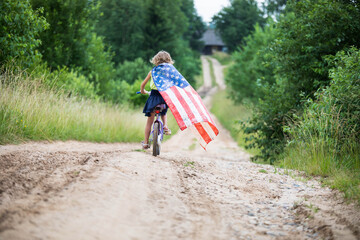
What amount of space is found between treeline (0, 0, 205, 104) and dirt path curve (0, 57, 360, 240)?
17.5 feet

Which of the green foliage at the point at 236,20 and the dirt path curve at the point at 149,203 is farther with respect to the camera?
the green foliage at the point at 236,20

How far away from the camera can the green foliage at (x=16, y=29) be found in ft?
31.7

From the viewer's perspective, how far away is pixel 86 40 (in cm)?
1716

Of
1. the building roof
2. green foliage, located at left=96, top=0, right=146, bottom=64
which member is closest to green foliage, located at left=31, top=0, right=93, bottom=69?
green foliage, located at left=96, top=0, right=146, bottom=64

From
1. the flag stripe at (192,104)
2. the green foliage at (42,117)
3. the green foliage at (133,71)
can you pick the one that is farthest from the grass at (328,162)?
the green foliage at (133,71)

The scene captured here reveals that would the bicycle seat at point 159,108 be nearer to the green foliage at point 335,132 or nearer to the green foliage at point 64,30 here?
the green foliage at point 335,132

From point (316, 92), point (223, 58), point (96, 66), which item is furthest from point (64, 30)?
point (223, 58)

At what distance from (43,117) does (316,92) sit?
23.4 feet

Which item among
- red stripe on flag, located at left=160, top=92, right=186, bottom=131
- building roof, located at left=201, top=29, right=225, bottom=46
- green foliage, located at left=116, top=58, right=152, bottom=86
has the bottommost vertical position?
red stripe on flag, located at left=160, top=92, right=186, bottom=131

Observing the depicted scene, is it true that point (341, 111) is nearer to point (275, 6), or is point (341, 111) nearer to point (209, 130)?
point (209, 130)

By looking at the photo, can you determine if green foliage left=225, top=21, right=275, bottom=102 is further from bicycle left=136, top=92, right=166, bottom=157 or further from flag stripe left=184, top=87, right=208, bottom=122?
bicycle left=136, top=92, right=166, bottom=157

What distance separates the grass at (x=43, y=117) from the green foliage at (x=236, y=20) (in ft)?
199

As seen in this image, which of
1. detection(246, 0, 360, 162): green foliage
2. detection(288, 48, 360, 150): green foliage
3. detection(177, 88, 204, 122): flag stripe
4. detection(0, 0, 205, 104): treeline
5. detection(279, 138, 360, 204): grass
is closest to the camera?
detection(279, 138, 360, 204): grass

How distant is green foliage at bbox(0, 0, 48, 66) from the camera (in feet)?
31.7
